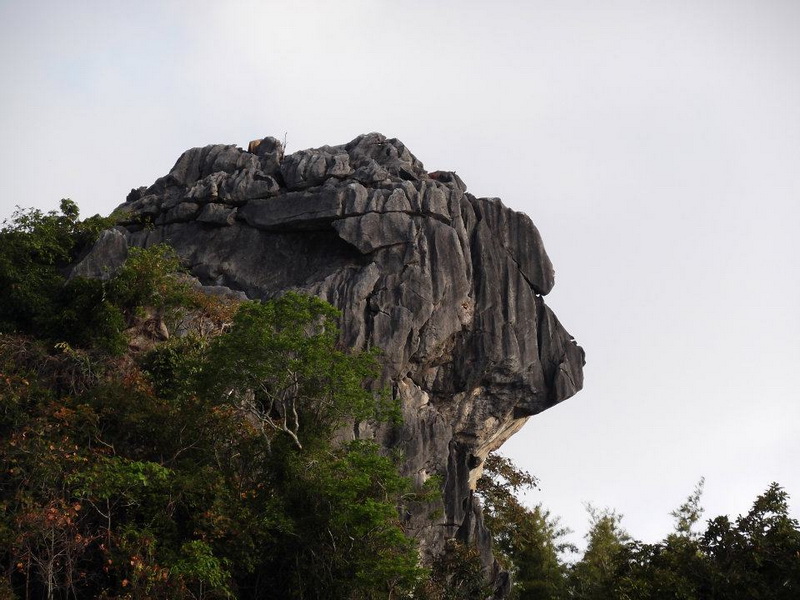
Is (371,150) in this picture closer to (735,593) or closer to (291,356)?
(291,356)

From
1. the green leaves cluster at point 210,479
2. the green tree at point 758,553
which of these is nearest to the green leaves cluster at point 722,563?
the green tree at point 758,553

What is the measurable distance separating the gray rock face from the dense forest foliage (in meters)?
4.55

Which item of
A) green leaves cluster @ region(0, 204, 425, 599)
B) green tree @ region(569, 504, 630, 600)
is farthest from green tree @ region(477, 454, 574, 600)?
green leaves cluster @ region(0, 204, 425, 599)

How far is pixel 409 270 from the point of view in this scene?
2883cm

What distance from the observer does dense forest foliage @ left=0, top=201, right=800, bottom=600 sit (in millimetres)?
17703

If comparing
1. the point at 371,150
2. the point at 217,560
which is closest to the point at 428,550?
the point at 217,560

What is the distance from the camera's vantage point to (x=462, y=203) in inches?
1251

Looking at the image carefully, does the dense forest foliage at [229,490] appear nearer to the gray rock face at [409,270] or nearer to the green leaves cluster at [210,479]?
the green leaves cluster at [210,479]

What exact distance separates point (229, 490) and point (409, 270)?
10.8 metres

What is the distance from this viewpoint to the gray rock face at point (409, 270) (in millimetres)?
28141

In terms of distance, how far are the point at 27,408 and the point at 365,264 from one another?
36.5 ft

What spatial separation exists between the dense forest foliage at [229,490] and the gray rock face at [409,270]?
179 inches

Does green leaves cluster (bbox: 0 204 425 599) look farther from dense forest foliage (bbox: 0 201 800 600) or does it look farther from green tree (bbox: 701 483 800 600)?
green tree (bbox: 701 483 800 600)

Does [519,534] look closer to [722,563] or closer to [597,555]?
[597,555]
